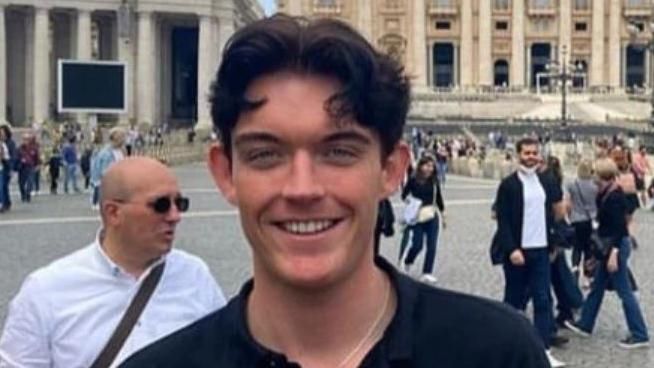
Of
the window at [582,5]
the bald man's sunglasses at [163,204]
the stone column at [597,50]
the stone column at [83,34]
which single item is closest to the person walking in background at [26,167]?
the bald man's sunglasses at [163,204]

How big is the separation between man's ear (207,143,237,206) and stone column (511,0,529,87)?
3379 inches

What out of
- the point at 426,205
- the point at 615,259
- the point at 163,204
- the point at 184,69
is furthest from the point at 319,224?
the point at 184,69

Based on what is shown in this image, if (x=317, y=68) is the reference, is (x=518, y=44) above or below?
above

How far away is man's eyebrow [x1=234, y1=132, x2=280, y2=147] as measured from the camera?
188 cm

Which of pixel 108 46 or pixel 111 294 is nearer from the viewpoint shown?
pixel 111 294

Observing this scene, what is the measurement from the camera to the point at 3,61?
51500mm

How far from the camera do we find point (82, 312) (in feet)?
11.2

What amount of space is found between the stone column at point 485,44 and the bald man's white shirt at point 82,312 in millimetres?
83873

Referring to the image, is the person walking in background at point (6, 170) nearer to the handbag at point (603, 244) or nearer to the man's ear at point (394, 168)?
the handbag at point (603, 244)

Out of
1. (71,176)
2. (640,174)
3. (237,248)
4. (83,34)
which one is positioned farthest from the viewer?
(83,34)

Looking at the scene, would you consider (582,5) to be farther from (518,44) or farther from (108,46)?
(108,46)

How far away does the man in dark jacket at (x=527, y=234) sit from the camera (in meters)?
8.69

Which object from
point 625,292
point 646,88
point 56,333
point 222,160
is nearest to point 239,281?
point 625,292

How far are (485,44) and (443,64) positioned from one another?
12.6 ft
